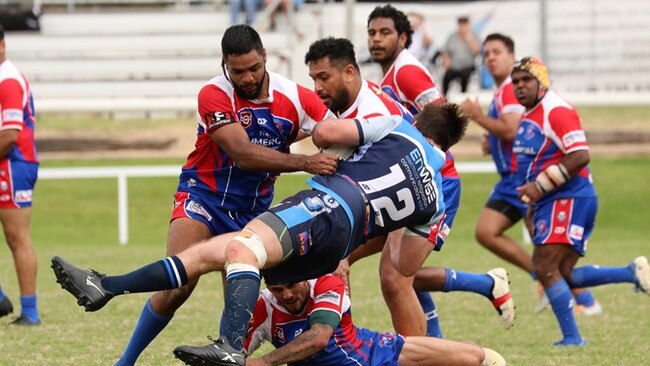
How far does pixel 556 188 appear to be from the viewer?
940cm

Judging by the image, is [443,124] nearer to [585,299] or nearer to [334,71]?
[334,71]

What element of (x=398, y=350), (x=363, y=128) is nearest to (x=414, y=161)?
(x=363, y=128)

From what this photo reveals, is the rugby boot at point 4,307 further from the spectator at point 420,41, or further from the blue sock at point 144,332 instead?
the spectator at point 420,41

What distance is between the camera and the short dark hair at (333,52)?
7.04 meters

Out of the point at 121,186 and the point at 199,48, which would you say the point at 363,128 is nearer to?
the point at 121,186

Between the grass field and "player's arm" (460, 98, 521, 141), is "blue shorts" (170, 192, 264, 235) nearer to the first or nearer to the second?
the grass field

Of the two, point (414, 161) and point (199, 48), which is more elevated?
point (414, 161)

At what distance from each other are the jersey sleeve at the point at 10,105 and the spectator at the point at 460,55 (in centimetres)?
1338

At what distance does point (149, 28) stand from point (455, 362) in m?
19.5

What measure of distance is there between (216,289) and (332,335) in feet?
19.7

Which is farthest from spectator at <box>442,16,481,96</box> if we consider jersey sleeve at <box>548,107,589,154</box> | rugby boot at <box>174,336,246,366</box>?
rugby boot at <box>174,336,246,366</box>

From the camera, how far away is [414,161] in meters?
6.62

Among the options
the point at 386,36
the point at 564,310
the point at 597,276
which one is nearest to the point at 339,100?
the point at 386,36

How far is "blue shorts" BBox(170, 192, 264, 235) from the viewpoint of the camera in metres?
7.31
